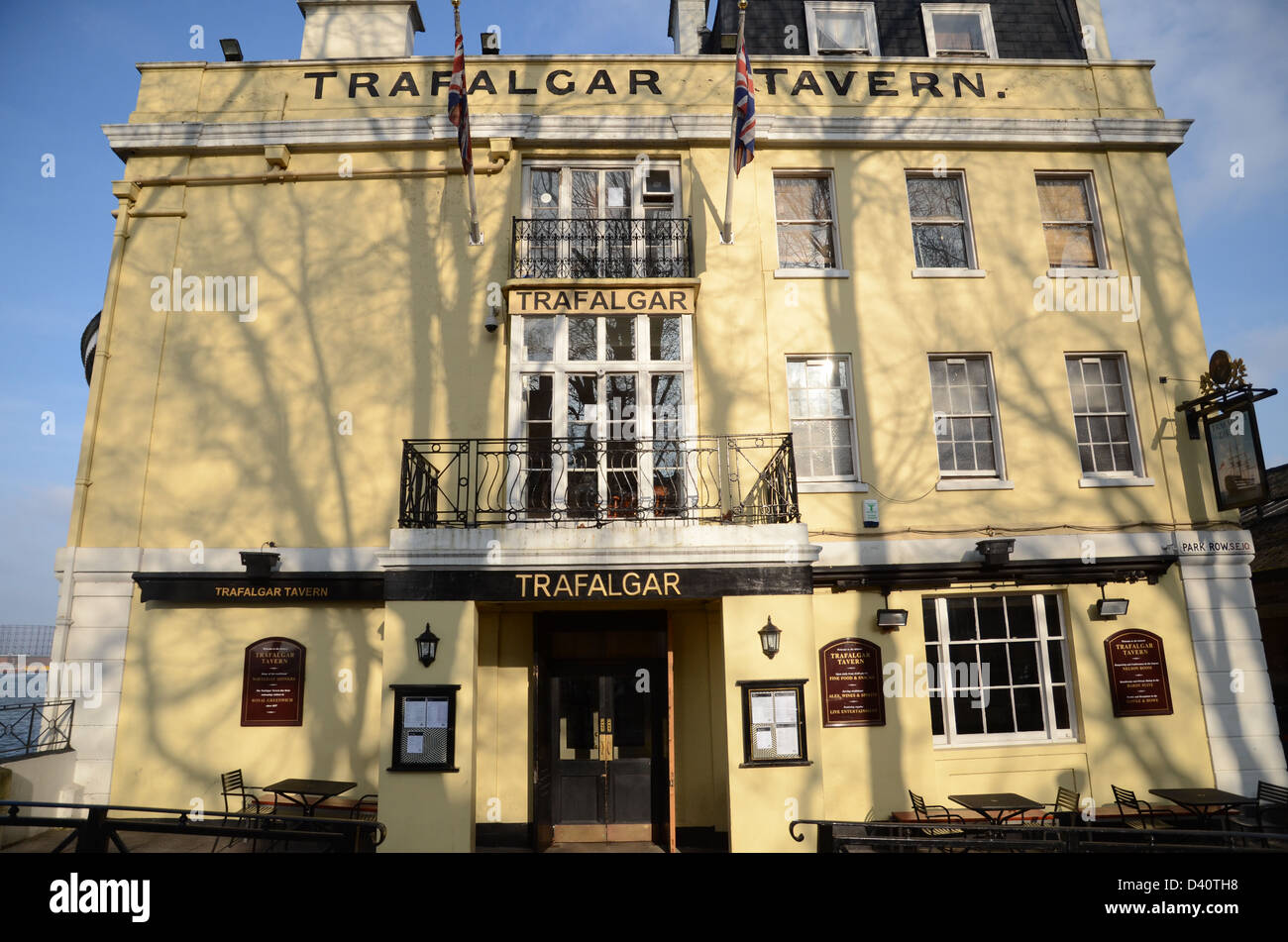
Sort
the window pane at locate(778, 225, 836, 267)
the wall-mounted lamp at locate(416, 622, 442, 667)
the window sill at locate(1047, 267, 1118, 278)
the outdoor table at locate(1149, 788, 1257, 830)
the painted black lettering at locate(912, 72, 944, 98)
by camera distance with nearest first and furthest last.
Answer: the wall-mounted lamp at locate(416, 622, 442, 667)
the outdoor table at locate(1149, 788, 1257, 830)
the window sill at locate(1047, 267, 1118, 278)
the window pane at locate(778, 225, 836, 267)
the painted black lettering at locate(912, 72, 944, 98)

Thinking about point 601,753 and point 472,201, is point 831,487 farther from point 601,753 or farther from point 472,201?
point 472,201

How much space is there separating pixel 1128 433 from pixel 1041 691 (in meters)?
4.48

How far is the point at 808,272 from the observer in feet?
40.0

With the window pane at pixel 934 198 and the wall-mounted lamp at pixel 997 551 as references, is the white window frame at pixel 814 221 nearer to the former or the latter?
the window pane at pixel 934 198

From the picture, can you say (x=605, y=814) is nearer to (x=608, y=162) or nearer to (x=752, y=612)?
(x=752, y=612)

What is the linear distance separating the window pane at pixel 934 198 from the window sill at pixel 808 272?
1907 mm

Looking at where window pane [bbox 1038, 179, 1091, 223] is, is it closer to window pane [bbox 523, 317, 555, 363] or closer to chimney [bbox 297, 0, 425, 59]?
window pane [bbox 523, 317, 555, 363]

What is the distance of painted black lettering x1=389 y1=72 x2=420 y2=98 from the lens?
12727 mm

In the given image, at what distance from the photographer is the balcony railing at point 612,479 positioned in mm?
10727

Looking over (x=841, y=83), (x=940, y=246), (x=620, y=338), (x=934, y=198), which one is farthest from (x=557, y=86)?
(x=940, y=246)

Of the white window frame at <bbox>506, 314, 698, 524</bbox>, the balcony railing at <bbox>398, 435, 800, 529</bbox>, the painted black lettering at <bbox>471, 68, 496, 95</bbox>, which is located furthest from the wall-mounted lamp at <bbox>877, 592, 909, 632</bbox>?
the painted black lettering at <bbox>471, 68, 496, 95</bbox>

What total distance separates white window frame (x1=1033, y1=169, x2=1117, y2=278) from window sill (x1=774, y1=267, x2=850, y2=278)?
3537mm

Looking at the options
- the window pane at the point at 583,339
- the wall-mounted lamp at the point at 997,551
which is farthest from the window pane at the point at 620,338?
the wall-mounted lamp at the point at 997,551
